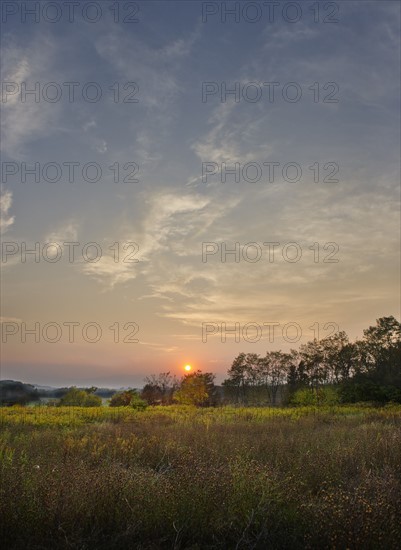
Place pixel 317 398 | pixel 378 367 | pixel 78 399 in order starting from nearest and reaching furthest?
pixel 317 398
pixel 78 399
pixel 378 367

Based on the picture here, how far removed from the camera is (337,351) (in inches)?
2418

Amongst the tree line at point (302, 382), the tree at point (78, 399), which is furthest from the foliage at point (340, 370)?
the tree at point (78, 399)

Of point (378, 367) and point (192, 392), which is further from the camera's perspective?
point (378, 367)

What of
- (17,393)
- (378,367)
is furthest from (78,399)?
(378,367)

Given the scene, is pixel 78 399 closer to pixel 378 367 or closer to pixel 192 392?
pixel 192 392

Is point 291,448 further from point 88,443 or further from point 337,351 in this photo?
point 337,351

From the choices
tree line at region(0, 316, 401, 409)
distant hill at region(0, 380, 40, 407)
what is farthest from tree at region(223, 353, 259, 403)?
distant hill at region(0, 380, 40, 407)

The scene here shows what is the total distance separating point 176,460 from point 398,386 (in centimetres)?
3776

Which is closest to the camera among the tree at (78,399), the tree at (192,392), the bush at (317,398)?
the bush at (317,398)

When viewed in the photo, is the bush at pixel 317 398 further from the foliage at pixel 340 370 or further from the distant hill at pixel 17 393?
the distant hill at pixel 17 393

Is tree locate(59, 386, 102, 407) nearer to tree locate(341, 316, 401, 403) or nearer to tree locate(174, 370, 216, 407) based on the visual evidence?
tree locate(174, 370, 216, 407)

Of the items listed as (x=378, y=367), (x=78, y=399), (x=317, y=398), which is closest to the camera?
(x=317, y=398)

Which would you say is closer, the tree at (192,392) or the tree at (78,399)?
the tree at (78,399)

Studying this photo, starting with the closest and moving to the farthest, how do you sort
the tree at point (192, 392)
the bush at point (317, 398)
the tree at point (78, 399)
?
the bush at point (317, 398) → the tree at point (78, 399) → the tree at point (192, 392)
